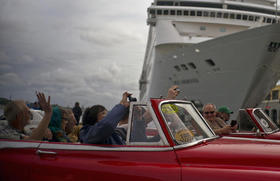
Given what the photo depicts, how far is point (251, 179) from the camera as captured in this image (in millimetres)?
1966

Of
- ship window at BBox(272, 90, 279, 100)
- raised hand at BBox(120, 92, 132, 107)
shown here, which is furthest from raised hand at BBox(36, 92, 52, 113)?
ship window at BBox(272, 90, 279, 100)

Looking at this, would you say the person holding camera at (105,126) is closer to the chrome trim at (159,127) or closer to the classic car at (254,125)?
the chrome trim at (159,127)

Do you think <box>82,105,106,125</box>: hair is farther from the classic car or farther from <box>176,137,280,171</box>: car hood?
the classic car

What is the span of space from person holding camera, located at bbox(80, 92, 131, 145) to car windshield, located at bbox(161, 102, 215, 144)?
38 cm

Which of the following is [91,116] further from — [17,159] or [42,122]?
[17,159]

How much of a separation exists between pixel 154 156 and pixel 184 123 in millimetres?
469

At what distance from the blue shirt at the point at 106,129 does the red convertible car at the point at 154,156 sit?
0.08 metres

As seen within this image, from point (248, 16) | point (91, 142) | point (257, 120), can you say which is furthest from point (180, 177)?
point (248, 16)

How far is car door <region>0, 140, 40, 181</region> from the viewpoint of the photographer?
257 cm

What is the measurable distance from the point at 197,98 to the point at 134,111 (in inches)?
585

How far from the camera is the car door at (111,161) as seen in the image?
221 centimetres

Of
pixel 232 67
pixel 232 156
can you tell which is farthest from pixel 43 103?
pixel 232 67

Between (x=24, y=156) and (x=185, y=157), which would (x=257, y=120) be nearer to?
(x=185, y=157)

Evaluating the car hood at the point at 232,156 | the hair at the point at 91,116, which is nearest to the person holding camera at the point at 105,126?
the hair at the point at 91,116
